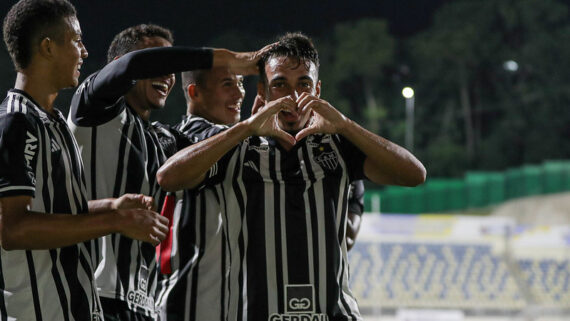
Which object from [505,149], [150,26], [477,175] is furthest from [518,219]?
[150,26]

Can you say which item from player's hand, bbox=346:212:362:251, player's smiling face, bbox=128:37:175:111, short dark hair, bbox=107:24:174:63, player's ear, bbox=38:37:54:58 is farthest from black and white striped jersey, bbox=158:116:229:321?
player's hand, bbox=346:212:362:251

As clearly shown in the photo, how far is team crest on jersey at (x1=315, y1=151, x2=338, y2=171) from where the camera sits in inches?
101

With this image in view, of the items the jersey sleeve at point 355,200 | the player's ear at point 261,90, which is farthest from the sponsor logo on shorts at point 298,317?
the jersey sleeve at point 355,200

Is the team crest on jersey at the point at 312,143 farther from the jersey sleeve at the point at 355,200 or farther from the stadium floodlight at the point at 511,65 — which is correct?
the stadium floodlight at the point at 511,65

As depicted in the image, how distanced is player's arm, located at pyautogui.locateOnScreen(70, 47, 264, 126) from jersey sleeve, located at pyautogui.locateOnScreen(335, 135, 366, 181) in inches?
15.2

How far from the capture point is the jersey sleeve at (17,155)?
210 cm

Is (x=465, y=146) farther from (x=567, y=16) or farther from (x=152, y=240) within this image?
(x=152, y=240)

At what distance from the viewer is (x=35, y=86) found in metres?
2.30

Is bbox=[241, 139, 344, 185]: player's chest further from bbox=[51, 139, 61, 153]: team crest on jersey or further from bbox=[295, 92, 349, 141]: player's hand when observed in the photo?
bbox=[51, 139, 61, 153]: team crest on jersey

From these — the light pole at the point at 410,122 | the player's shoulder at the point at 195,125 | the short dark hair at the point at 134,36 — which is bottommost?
the player's shoulder at the point at 195,125

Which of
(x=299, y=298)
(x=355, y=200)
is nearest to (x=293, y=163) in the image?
(x=299, y=298)

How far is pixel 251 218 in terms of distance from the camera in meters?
2.50

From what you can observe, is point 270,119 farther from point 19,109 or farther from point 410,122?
point 410,122

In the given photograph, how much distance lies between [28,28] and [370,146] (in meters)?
1.04
